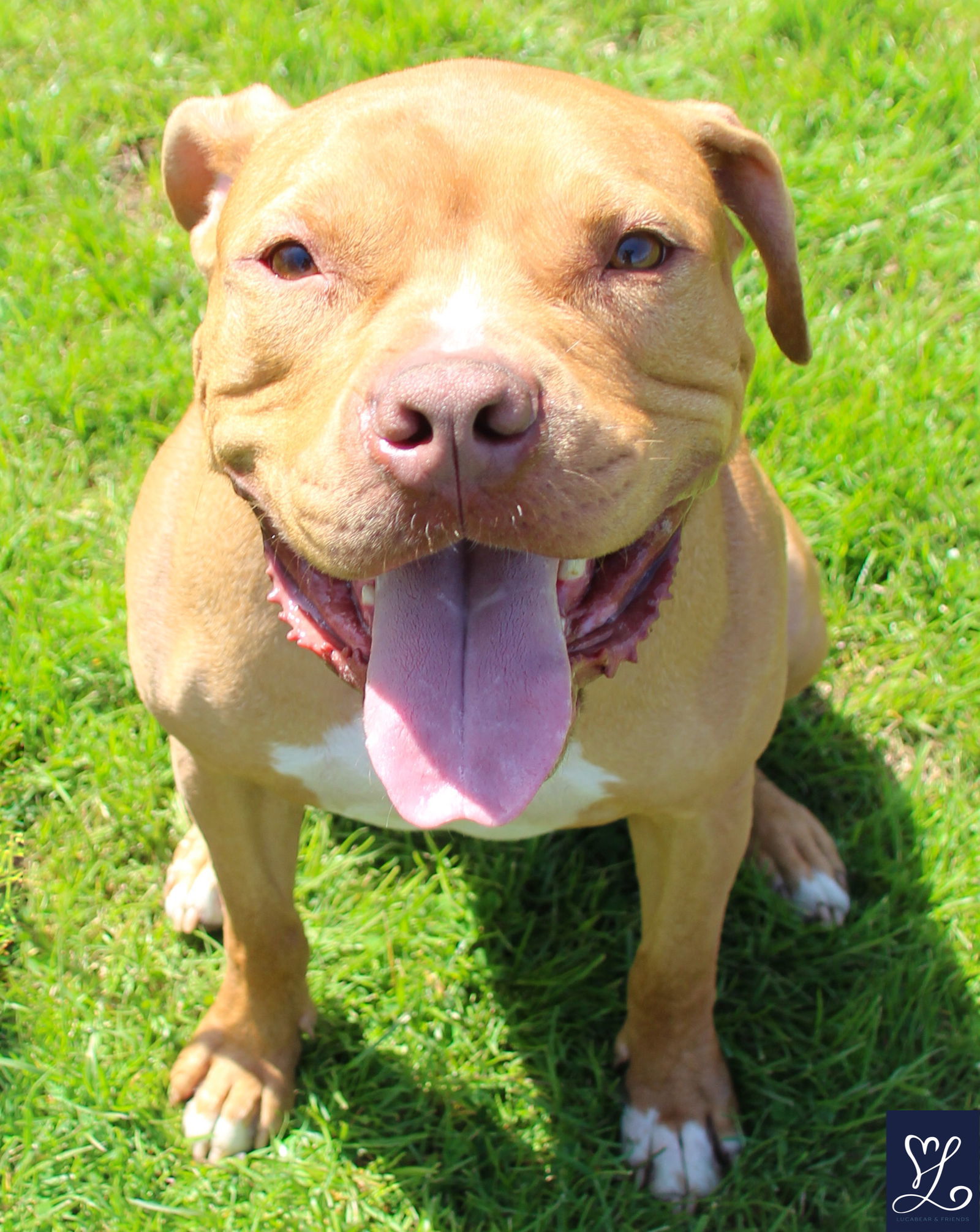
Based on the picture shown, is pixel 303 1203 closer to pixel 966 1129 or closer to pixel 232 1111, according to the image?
pixel 232 1111

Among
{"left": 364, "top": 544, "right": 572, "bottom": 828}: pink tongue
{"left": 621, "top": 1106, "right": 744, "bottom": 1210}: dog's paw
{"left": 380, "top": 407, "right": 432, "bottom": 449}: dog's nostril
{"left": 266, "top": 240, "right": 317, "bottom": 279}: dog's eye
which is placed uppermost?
{"left": 266, "top": 240, "right": 317, "bottom": 279}: dog's eye

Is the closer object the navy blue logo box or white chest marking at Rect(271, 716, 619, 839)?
white chest marking at Rect(271, 716, 619, 839)

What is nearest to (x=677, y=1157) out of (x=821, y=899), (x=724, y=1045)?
(x=724, y=1045)

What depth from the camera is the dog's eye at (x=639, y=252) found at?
2.46 metres

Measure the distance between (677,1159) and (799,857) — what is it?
0.92 meters

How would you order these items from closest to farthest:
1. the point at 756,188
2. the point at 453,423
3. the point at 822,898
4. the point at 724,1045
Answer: the point at 453,423, the point at 756,188, the point at 724,1045, the point at 822,898

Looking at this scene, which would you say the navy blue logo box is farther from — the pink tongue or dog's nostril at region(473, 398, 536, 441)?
dog's nostril at region(473, 398, 536, 441)

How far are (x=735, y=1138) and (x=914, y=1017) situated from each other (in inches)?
24.3

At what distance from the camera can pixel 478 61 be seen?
2686 millimetres

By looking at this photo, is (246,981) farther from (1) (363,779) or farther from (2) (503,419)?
(2) (503,419)

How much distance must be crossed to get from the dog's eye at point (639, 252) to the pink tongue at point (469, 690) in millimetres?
540

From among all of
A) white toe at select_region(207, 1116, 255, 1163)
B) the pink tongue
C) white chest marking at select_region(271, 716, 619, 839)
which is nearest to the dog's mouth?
the pink tongue

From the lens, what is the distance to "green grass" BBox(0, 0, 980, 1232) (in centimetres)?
360

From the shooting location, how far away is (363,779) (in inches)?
117
